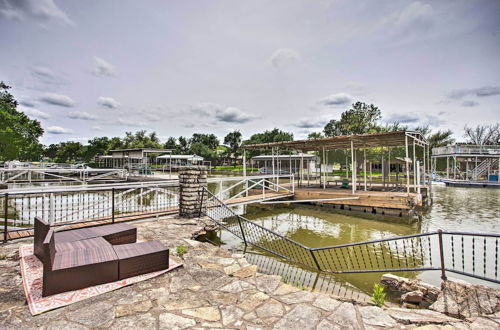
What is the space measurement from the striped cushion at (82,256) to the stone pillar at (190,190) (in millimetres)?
3553

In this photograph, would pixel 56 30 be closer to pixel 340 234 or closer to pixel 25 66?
pixel 25 66

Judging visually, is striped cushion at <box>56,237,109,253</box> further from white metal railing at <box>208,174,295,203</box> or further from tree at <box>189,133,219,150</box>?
tree at <box>189,133,219,150</box>

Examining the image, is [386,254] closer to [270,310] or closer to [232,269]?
[232,269]

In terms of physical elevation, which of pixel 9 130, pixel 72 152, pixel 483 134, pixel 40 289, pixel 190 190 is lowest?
pixel 40 289

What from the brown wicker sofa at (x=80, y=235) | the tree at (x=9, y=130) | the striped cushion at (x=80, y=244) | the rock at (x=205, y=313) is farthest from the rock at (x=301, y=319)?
the tree at (x=9, y=130)

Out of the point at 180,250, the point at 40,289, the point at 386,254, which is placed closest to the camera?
the point at 40,289

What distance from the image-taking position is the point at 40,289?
2.62 m

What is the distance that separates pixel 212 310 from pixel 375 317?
5.23 feet

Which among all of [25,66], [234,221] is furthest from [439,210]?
[25,66]

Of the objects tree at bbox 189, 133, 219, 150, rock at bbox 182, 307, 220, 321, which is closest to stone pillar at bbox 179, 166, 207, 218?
rock at bbox 182, 307, 220, 321

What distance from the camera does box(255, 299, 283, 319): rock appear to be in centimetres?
239

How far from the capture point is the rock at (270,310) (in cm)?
239

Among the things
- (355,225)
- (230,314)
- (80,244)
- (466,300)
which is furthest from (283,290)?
(355,225)

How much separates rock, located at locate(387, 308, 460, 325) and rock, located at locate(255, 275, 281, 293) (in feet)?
4.08
